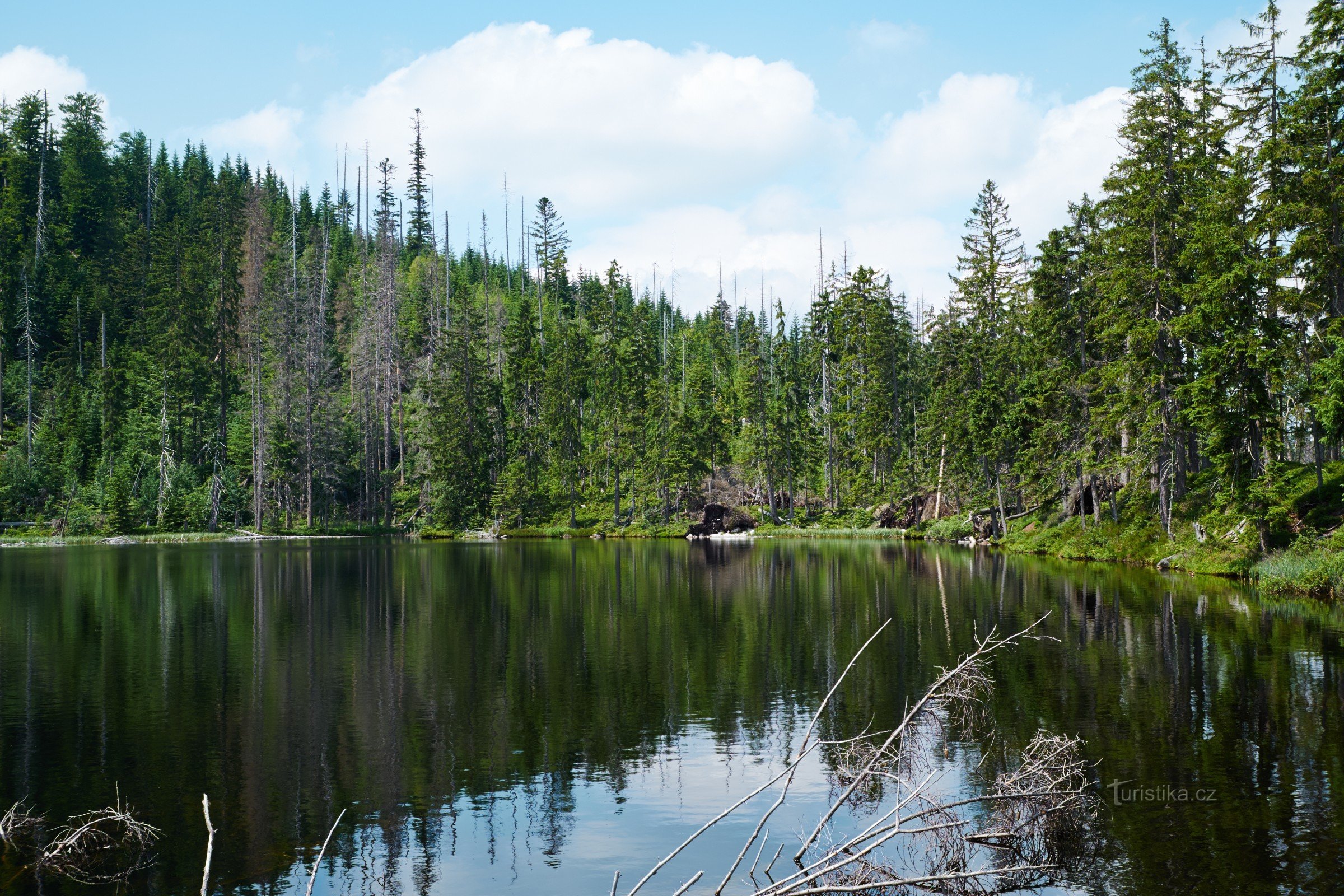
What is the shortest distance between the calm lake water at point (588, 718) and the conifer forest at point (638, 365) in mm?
12275

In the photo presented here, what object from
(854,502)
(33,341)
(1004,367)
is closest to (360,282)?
(33,341)

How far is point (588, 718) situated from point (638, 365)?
7965cm

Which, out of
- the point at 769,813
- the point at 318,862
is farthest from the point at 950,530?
the point at 318,862

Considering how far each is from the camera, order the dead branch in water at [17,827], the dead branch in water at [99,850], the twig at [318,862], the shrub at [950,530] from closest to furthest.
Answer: the twig at [318,862]
the dead branch in water at [99,850]
the dead branch in water at [17,827]
the shrub at [950,530]

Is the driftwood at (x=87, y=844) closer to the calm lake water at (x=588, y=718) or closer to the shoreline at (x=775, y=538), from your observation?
the calm lake water at (x=588, y=718)

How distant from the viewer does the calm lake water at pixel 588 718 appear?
11352 millimetres

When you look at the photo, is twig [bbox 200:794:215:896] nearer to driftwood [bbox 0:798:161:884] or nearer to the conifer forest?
driftwood [bbox 0:798:161:884]

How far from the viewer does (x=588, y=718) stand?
17891 millimetres

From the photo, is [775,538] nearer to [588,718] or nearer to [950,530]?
[950,530]

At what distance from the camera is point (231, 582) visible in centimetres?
4172

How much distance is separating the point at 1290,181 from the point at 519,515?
221ft

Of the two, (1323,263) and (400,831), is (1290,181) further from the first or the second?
(400,831)

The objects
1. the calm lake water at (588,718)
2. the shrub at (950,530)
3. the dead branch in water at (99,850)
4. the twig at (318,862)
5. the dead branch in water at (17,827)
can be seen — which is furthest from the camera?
the shrub at (950,530)

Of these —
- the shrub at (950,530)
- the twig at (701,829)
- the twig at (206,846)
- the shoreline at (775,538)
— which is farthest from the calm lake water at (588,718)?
the shrub at (950,530)
